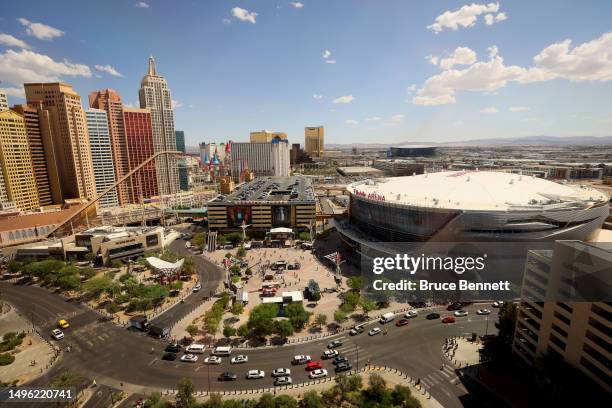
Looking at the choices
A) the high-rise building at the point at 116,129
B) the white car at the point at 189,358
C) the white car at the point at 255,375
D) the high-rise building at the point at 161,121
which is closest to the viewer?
the white car at the point at 255,375

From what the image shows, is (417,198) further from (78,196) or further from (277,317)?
(78,196)

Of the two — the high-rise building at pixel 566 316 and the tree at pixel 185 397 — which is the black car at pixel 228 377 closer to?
the tree at pixel 185 397

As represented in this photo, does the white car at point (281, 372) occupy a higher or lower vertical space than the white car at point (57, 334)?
higher

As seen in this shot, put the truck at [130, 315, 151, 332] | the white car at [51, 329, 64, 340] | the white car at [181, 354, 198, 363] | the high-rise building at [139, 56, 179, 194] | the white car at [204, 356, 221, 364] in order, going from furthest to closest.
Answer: the high-rise building at [139, 56, 179, 194]
the truck at [130, 315, 151, 332]
the white car at [51, 329, 64, 340]
the white car at [181, 354, 198, 363]
the white car at [204, 356, 221, 364]

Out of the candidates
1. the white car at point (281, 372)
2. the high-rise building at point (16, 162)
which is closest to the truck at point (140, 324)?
the white car at point (281, 372)

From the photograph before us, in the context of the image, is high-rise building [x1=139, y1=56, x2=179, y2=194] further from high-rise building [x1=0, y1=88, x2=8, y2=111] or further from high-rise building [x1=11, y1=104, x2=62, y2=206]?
high-rise building [x1=0, y1=88, x2=8, y2=111]

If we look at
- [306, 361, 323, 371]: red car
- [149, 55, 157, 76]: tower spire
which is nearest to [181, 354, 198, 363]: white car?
[306, 361, 323, 371]: red car
